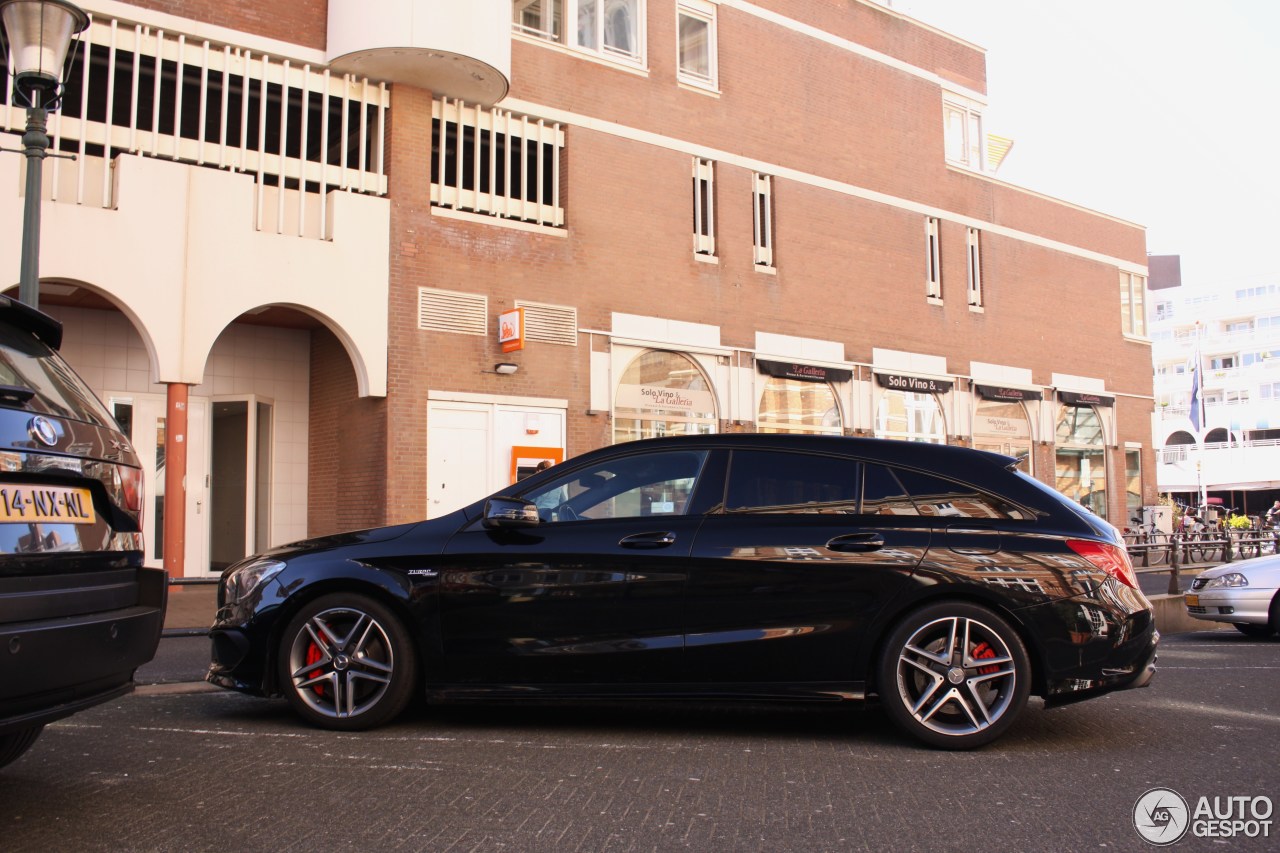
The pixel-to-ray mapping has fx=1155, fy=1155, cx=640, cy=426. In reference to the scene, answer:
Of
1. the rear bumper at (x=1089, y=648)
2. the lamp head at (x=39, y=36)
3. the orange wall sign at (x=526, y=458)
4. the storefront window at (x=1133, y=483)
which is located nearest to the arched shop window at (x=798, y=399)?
the orange wall sign at (x=526, y=458)

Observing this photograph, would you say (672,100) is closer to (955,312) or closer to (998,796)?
(955,312)

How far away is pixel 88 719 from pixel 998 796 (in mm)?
4904

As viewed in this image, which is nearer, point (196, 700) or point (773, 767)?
point (773, 767)

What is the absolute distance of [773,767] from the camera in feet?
17.4

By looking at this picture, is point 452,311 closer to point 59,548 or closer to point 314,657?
point 314,657

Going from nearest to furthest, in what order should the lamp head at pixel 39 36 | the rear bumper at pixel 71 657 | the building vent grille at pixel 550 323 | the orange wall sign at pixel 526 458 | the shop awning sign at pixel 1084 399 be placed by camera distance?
the rear bumper at pixel 71 657 < the lamp head at pixel 39 36 < the orange wall sign at pixel 526 458 < the building vent grille at pixel 550 323 < the shop awning sign at pixel 1084 399

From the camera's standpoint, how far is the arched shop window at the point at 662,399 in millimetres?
20609

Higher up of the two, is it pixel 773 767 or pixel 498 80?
pixel 498 80

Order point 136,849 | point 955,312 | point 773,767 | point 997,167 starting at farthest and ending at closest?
point 997,167, point 955,312, point 773,767, point 136,849

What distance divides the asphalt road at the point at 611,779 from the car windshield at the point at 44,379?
1.55 m

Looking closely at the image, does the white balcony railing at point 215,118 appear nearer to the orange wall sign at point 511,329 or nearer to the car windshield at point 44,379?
the orange wall sign at point 511,329

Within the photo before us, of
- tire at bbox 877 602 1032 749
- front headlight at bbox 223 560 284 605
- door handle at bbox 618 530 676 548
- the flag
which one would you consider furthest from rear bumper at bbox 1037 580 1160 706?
the flag

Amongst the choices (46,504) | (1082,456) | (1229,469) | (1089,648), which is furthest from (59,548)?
(1229,469)

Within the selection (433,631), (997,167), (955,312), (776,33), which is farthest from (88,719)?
(997,167)
